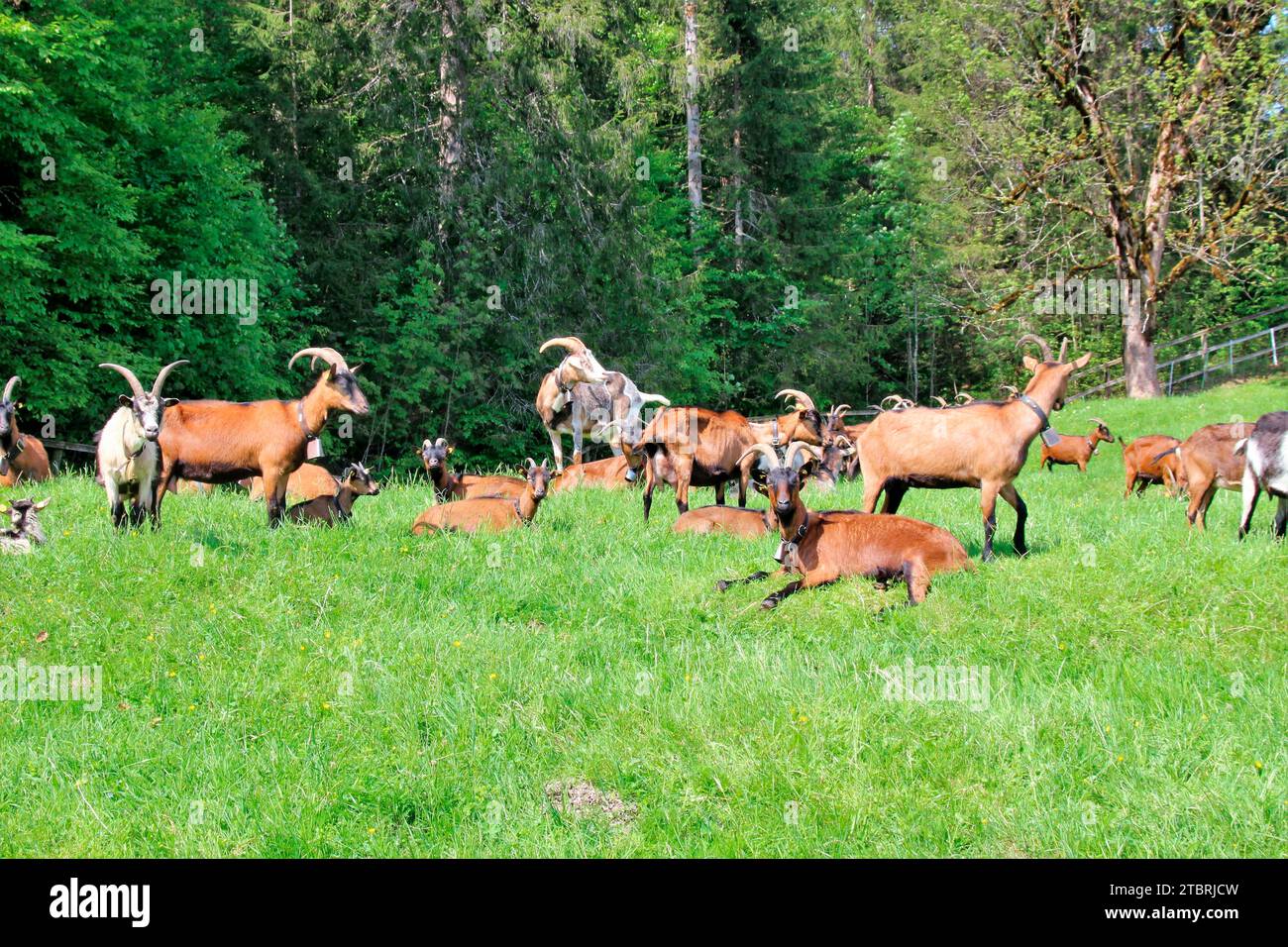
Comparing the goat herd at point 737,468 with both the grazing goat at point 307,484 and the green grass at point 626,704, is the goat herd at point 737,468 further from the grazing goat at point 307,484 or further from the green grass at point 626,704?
the green grass at point 626,704

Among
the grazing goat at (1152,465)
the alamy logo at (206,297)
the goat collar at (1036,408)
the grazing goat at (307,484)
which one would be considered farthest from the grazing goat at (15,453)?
the grazing goat at (1152,465)

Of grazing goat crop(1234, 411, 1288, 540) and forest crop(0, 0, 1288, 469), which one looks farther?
forest crop(0, 0, 1288, 469)

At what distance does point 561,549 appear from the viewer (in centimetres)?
1094

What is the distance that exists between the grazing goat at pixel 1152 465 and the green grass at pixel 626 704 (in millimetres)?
7837

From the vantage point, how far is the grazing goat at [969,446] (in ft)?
33.8

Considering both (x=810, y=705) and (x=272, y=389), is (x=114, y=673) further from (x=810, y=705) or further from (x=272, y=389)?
(x=272, y=389)

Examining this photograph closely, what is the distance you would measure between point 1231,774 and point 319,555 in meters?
7.54

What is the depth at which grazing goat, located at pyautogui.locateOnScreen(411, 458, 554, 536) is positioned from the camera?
1212 centimetres

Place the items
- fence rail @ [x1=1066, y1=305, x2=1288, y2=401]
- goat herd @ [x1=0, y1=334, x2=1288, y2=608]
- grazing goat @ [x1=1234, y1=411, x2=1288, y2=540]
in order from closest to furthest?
goat herd @ [x1=0, y1=334, x2=1288, y2=608] → grazing goat @ [x1=1234, y1=411, x2=1288, y2=540] → fence rail @ [x1=1066, y1=305, x2=1288, y2=401]

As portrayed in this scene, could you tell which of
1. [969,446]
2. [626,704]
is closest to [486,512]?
[969,446]

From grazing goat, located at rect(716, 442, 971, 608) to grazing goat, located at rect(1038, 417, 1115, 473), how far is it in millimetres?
15234

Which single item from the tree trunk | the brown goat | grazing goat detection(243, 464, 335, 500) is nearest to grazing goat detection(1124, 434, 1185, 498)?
the brown goat

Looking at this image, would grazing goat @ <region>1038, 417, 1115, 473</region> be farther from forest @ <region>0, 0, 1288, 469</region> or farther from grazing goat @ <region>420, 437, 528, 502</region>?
grazing goat @ <region>420, 437, 528, 502</region>

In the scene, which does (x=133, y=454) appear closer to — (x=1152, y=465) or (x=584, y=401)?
(x=584, y=401)
